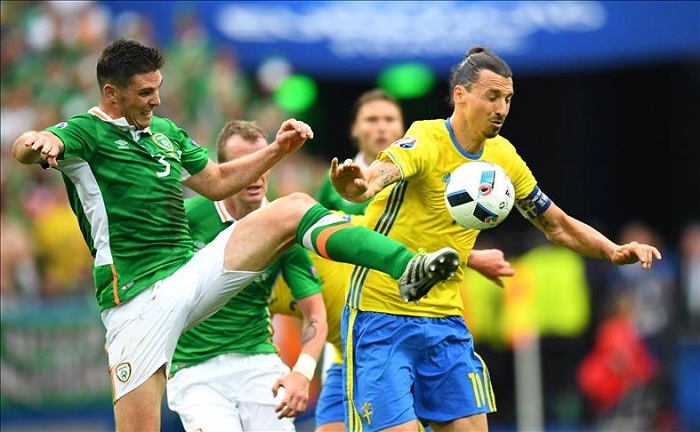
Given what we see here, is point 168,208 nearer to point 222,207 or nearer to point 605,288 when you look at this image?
point 222,207

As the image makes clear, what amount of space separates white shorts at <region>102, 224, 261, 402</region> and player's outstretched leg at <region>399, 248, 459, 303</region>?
3.20ft

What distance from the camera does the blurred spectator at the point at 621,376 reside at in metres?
16.4

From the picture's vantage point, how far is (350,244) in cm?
579

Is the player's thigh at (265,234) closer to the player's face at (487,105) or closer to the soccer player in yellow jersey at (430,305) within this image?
the soccer player in yellow jersey at (430,305)

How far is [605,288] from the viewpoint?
17.1 m

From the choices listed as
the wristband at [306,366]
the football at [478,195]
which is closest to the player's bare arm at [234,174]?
the football at [478,195]

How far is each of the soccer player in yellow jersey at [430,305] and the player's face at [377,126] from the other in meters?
2.28

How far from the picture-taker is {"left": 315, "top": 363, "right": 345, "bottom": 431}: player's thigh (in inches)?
311

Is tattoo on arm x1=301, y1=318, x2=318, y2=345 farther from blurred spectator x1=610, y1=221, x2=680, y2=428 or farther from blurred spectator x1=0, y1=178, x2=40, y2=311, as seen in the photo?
blurred spectator x1=610, y1=221, x2=680, y2=428

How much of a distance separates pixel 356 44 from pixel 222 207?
432 inches

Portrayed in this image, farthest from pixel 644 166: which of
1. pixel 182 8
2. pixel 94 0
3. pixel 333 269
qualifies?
pixel 333 269

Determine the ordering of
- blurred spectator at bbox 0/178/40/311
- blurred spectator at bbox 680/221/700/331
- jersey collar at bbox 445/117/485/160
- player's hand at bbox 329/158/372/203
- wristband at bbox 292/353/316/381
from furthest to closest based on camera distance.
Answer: blurred spectator at bbox 680/221/700/331 < blurred spectator at bbox 0/178/40/311 < wristband at bbox 292/353/316/381 < jersey collar at bbox 445/117/485/160 < player's hand at bbox 329/158/372/203

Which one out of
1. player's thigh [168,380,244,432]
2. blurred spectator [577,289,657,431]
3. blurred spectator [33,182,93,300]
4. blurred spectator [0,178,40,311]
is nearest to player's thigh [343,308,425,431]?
player's thigh [168,380,244,432]

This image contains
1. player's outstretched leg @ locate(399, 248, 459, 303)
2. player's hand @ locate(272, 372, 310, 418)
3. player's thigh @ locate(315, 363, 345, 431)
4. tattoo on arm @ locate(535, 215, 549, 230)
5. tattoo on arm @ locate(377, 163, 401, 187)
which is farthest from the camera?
player's thigh @ locate(315, 363, 345, 431)
